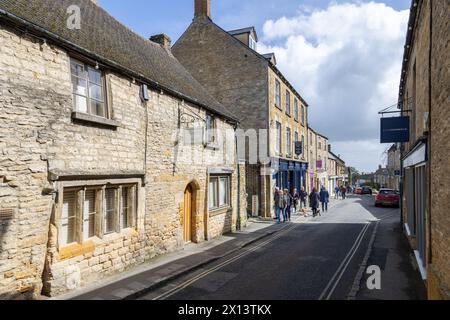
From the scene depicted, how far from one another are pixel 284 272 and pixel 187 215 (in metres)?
4.64

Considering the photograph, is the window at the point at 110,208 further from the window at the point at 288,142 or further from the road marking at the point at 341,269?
the window at the point at 288,142

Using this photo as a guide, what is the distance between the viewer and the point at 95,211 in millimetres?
8039

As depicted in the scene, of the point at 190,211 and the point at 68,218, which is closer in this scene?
the point at 68,218

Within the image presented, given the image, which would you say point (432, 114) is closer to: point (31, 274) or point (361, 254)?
point (361, 254)

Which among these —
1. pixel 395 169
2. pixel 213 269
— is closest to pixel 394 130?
pixel 213 269

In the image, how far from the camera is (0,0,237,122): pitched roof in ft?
22.2

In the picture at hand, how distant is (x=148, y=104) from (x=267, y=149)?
11.5 meters

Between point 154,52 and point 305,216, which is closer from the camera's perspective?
point 154,52

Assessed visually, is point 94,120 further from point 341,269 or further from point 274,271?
point 341,269

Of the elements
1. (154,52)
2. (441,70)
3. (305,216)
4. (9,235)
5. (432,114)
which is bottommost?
(305,216)

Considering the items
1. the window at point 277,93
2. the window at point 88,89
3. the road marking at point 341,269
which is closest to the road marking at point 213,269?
the road marking at point 341,269

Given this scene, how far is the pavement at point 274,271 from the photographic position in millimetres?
7180

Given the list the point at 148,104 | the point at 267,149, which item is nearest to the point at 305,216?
the point at 267,149

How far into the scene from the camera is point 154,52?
14.2m
